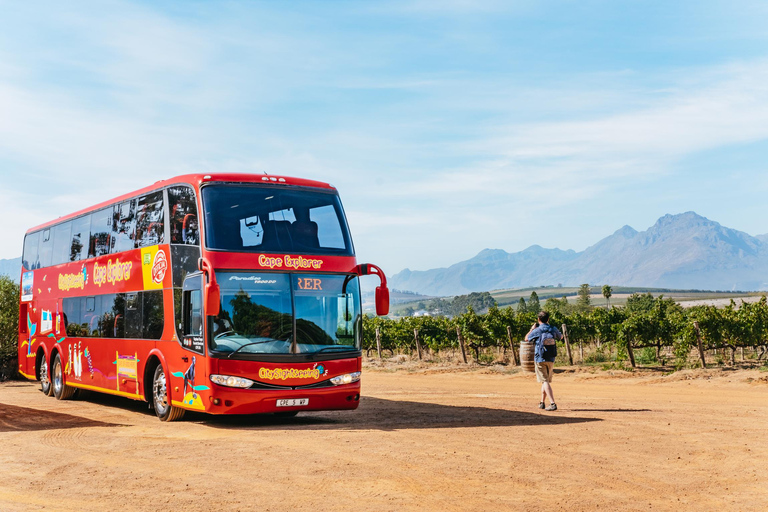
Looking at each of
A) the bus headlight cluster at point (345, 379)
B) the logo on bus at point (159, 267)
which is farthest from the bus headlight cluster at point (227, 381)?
the logo on bus at point (159, 267)

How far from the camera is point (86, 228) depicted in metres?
18.2

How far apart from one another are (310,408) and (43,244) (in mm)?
11256

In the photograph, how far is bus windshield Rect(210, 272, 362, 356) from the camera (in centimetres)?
1298

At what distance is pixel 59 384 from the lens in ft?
65.9

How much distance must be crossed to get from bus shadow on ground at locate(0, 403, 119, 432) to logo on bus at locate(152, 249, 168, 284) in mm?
2721

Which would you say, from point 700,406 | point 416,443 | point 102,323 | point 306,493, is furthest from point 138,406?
point 700,406

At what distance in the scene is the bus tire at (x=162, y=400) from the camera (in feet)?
47.5

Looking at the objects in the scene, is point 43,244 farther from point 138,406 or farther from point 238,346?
point 238,346

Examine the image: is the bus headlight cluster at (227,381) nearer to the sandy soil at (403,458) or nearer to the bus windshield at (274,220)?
the sandy soil at (403,458)

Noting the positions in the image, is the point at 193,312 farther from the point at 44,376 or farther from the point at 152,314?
the point at 44,376

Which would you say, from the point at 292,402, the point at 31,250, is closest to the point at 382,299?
the point at 292,402

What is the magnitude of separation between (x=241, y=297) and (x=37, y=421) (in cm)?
534

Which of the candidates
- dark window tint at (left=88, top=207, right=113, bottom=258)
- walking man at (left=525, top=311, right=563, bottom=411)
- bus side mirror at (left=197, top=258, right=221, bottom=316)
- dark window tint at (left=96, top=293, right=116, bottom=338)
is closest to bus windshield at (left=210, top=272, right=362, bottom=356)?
bus side mirror at (left=197, top=258, right=221, bottom=316)

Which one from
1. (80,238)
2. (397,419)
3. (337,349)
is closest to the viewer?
(337,349)
